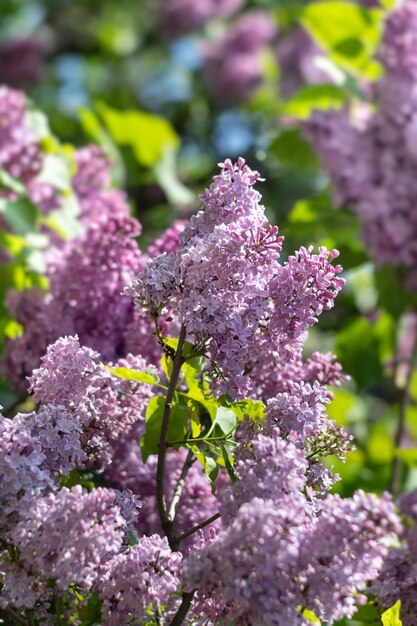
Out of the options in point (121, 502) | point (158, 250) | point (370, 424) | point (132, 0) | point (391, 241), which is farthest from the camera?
point (132, 0)

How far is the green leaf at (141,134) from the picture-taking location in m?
2.41

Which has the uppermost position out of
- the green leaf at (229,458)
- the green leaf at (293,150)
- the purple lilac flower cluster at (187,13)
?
the purple lilac flower cluster at (187,13)

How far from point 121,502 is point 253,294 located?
188 millimetres

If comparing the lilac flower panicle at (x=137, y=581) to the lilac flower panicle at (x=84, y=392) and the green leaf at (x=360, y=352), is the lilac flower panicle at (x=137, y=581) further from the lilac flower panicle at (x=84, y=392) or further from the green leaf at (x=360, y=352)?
the green leaf at (x=360, y=352)

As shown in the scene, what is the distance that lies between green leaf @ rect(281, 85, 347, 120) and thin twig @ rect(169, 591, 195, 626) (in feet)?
4.27

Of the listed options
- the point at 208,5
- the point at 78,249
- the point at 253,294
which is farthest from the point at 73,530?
the point at 208,5

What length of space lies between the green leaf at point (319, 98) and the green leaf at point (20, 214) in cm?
57

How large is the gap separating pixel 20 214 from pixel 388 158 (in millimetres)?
609

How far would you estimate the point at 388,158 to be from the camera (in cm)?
171

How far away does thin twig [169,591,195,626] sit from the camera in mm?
743

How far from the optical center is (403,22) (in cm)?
176

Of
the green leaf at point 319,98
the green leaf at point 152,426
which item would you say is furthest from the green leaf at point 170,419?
the green leaf at point 319,98

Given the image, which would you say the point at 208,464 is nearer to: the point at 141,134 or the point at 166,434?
the point at 166,434

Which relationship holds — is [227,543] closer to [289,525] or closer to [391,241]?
[289,525]
